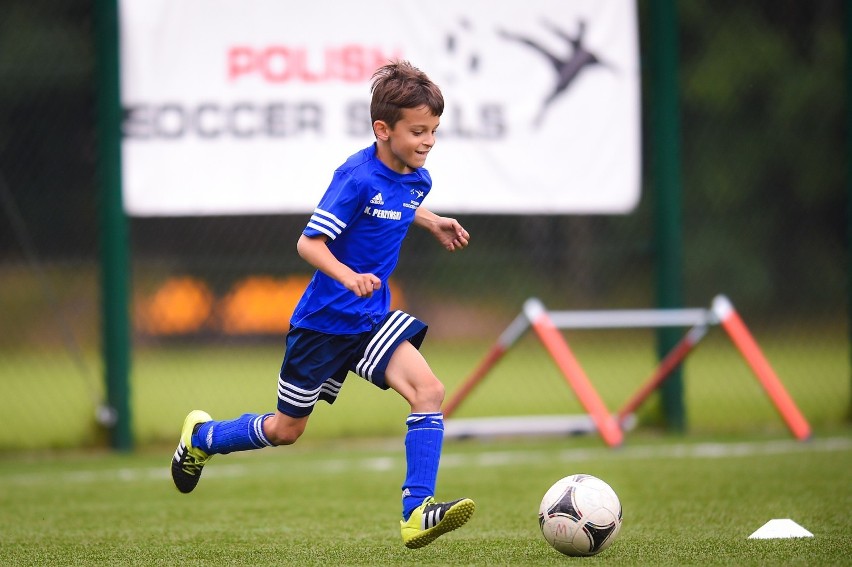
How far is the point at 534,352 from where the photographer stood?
55.8 ft

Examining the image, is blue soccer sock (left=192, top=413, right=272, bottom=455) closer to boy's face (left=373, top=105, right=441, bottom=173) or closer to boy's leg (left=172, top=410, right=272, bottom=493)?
boy's leg (left=172, top=410, right=272, bottom=493)

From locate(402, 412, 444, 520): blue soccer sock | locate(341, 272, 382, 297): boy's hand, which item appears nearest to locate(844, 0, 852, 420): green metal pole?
locate(402, 412, 444, 520): blue soccer sock

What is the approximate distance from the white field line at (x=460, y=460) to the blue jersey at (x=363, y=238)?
2.51 meters

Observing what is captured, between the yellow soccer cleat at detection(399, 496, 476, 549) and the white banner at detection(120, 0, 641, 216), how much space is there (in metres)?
4.24

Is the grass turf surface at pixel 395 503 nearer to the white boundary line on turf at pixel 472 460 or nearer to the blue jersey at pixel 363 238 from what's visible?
the white boundary line on turf at pixel 472 460

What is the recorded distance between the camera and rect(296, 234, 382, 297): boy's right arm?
414 centimetres

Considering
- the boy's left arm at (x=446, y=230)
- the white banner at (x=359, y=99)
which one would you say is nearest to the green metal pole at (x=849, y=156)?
the white banner at (x=359, y=99)

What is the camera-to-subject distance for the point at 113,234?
7.92m

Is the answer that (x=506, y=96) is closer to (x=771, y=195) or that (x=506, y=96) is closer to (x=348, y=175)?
(x=348, y=175)

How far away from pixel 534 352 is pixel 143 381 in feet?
21.0

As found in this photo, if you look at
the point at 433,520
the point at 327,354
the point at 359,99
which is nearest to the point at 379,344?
the point at 327,354

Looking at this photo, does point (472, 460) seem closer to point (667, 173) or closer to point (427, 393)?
point (667, 173)

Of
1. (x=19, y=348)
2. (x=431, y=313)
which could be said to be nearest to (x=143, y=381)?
(x=19, y=348)

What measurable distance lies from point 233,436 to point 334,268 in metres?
0.98
